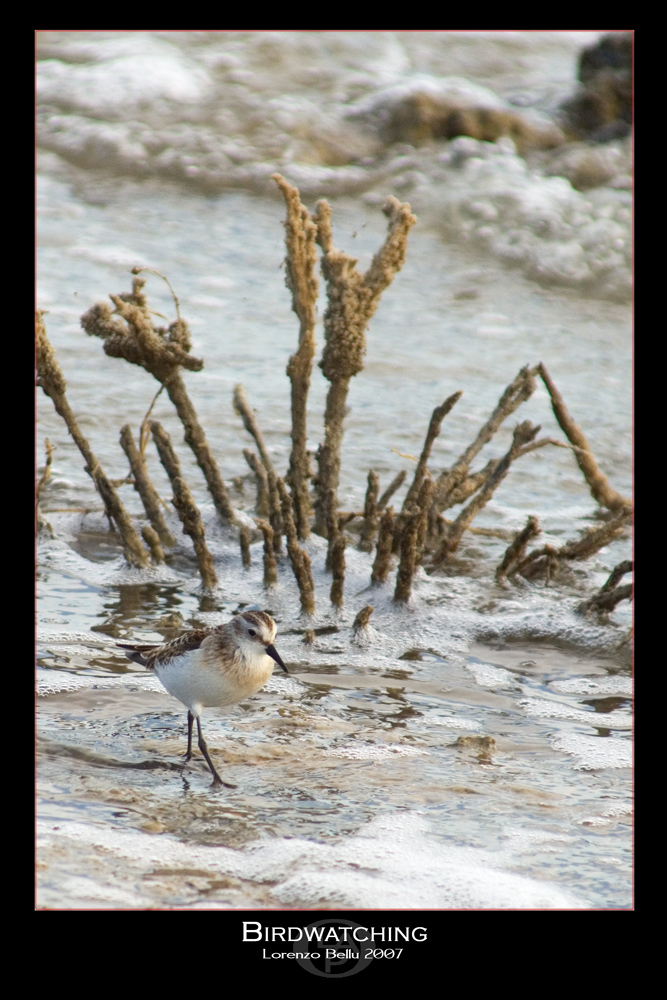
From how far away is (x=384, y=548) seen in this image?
17.9 ft

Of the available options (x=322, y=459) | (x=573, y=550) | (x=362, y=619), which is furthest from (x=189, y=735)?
(x=573, y=550)

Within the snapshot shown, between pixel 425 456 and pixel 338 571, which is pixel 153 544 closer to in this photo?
pixel 338 571

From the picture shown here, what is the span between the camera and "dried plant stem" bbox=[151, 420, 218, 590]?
17.4 feet

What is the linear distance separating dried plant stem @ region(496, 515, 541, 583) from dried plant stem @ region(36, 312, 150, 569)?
1920 mm

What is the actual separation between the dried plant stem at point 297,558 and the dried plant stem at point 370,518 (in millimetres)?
683

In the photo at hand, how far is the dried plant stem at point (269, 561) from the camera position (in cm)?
525

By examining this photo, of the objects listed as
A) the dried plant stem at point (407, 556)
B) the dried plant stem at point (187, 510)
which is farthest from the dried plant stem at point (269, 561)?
the dried plant stem at point (407, 556)

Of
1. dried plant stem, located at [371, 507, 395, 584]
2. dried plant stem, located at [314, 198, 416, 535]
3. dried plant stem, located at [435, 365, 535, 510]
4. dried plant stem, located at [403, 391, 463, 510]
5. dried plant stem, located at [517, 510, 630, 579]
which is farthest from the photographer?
dried plant stem, located at [517, 510, 630, 579]

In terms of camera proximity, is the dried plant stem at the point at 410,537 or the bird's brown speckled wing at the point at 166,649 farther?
the dried plant stem at the point at 410,537

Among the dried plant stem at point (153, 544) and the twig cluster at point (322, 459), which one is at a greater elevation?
the twig cluster at point (322, 459)

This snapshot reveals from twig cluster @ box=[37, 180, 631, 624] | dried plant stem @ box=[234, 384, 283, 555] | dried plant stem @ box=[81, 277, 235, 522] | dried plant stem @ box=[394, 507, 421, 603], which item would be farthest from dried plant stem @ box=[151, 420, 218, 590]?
Result: dried plant stem @ box=[394, 507, 421, 603]

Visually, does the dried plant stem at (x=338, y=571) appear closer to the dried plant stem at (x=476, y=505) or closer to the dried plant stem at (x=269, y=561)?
the dried plant stem at (x=269, y=561)

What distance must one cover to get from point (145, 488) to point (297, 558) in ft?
3.51

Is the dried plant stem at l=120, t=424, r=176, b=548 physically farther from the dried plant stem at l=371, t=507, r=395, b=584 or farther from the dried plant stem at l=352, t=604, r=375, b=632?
the dried plant stem at l=352, t=604, r=375, b=632
